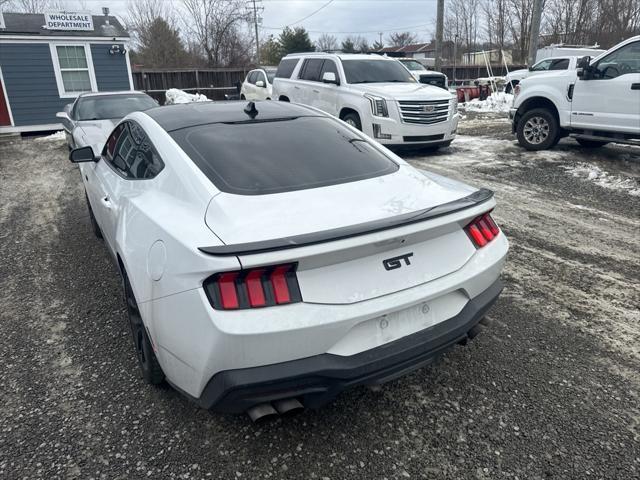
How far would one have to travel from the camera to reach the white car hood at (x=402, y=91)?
8984 millimetres

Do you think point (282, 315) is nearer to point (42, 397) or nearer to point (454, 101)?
point (42, 397)

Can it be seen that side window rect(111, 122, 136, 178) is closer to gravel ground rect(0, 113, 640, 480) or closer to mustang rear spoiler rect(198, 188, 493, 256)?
gravel ground rect(0, 113, 640, 480)

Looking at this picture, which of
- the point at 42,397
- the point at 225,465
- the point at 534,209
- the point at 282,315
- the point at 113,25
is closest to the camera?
the point at 282,315

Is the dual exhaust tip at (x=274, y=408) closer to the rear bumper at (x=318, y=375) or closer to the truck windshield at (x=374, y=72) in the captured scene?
the rear bumper at (x=318, y=375)

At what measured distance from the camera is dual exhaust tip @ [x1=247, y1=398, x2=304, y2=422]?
81.4 inches

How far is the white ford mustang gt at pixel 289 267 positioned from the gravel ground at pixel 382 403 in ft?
1.21

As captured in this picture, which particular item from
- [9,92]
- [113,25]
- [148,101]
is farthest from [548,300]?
[113,25]

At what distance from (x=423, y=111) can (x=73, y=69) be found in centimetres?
1317

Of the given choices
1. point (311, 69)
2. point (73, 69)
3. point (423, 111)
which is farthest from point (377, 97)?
point (73, 69)

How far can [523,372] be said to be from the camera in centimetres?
289

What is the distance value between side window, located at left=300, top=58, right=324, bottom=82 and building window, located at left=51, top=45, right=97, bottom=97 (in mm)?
9486

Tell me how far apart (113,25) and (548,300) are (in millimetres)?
18877

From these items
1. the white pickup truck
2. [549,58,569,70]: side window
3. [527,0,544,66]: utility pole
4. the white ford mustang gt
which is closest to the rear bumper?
the white ford mustang gt

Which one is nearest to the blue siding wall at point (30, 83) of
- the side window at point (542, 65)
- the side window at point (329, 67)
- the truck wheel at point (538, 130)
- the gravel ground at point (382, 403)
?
the side window at point (329, 67)
